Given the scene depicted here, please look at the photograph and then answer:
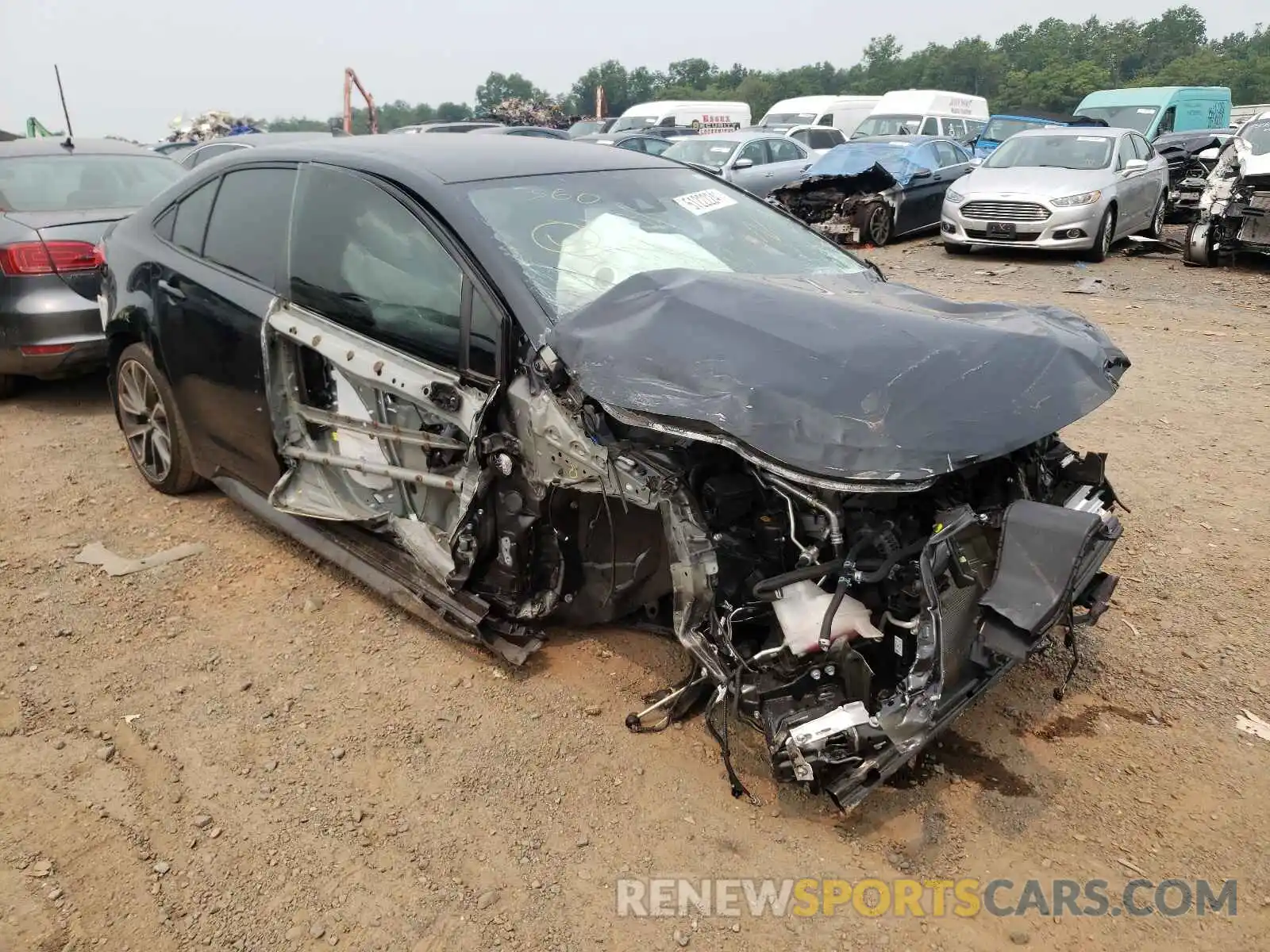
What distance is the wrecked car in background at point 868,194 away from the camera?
1234 cm

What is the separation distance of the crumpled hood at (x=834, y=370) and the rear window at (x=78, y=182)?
4920 millimetres

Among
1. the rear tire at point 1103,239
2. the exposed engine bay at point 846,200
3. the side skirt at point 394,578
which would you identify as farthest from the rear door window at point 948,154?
the side skirt at point 394,578

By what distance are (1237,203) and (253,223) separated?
10.2 m

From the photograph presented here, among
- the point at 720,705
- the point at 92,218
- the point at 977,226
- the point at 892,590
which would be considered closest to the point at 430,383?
the point at 720,705

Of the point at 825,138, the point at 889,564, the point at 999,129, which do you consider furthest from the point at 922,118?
the point at 889,564

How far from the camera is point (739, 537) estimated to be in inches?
99.1

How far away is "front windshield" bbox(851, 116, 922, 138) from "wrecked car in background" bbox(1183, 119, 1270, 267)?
8.46 m

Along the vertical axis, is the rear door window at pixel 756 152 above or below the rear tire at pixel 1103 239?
above

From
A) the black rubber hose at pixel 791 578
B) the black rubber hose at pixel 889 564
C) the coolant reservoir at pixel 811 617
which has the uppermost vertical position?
the black rubber hose at pixel 889 564

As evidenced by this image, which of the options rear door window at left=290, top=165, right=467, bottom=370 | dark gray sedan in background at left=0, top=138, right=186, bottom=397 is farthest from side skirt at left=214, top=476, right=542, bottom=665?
dark gray sedan in background at left=0, top=138, right=186, bottom=397

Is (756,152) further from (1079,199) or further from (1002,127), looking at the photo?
(1002,127)

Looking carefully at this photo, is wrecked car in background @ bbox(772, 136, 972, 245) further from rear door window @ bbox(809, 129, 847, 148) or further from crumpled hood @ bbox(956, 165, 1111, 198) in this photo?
rear door window @ bbox(809, 129, 847, 148)

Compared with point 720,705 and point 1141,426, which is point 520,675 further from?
point 1141,426

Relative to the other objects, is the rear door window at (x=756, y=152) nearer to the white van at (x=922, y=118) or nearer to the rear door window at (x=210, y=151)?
the white van at (x=922, y=118)
